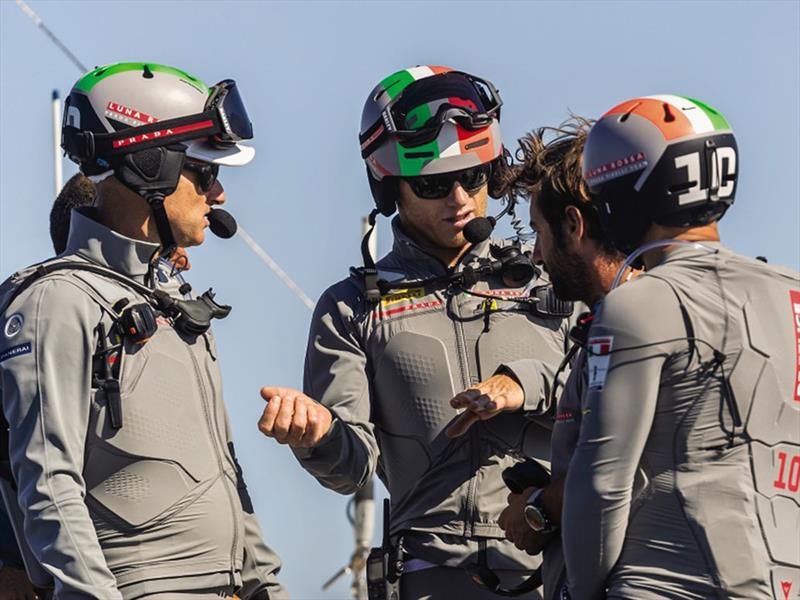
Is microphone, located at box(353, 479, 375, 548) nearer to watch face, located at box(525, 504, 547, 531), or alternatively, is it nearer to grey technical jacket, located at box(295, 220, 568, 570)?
grey technical jacket, located at box(295, 220, 568, 570)

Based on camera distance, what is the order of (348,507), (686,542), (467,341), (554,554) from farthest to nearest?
1. (348,507)
2. (467,341)
3. (554,554)
4. (686,542)

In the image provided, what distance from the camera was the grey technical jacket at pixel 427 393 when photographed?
25.7ft

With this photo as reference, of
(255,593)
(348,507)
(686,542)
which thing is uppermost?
(686,542)

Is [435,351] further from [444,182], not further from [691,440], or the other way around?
[691,440]

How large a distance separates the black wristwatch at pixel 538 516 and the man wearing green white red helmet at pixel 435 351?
894 millimetres

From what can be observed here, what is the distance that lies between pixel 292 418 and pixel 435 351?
1.03m

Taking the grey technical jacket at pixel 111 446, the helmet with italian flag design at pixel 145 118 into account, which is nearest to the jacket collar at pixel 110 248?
the grey technical jacket at pixel 111 446

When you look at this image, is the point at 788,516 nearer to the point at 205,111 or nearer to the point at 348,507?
the point at 205,111

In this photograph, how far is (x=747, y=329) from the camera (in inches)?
235

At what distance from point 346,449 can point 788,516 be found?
7.91ft

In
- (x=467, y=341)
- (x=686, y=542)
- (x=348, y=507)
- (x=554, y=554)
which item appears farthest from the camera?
(x=348, y=507)

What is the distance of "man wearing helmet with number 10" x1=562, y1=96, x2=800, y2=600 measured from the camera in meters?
5.88

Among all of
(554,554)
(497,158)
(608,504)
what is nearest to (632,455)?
(608,504)

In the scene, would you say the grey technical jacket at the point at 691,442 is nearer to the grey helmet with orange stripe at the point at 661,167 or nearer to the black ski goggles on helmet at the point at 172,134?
the grey helmet with orange stripe at the point at 661,167
